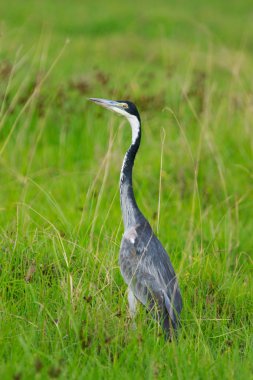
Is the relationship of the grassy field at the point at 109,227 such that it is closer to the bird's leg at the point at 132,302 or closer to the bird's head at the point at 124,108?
the bird's leg at the point at 132,302

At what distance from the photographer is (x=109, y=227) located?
5445 mm

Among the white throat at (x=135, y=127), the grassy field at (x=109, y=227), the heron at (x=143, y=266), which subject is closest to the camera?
the grassy field at (x=109, y=227)

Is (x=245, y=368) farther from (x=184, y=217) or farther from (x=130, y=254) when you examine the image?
(x=184, y=217)

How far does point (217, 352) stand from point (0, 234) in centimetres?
156

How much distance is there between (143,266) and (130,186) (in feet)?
1.75

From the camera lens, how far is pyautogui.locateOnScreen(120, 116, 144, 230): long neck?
4.66 m

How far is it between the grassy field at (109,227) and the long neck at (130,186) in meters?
0.14

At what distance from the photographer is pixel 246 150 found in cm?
799

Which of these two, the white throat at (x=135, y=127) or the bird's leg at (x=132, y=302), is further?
the white throat at (x=135, y=127)

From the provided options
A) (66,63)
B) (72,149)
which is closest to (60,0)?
(66,63)

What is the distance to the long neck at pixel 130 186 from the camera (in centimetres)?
466

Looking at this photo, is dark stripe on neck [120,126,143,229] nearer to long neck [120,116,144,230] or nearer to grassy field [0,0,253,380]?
long neck [120,116,144,230]

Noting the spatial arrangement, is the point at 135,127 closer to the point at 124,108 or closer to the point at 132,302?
the point at 124,108

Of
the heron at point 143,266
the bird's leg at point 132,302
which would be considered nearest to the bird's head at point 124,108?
the heron at point 143,266
